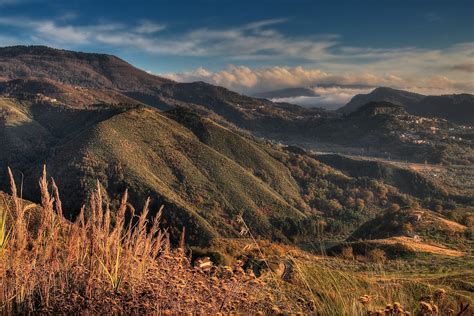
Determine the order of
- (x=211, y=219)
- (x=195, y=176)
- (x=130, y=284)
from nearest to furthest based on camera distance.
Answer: (x=130, y=284), (x=211, y=219), (x=195, y=176)

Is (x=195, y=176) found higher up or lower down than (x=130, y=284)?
lower down

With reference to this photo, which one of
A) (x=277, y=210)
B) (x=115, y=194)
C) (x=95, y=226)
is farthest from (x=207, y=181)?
(x=95, y=226)

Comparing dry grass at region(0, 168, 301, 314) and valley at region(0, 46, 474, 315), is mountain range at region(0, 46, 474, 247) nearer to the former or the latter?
valley at region(0, 46, 474, 315)

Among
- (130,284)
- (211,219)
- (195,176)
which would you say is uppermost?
(130,284)

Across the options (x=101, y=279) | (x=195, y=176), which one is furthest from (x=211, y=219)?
(x=101, y=279)

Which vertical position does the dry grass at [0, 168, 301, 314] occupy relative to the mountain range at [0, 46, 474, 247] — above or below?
above

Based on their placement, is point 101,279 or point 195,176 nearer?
point 101,279

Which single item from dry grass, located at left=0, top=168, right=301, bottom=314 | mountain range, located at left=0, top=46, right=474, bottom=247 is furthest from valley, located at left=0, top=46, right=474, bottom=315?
mountain range, located at left=0, top=46, right=474, bottom=247

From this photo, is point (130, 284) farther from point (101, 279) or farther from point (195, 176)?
point (195, 176)

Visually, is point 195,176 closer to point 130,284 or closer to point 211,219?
point 211,219

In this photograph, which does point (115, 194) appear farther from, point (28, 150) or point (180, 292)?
point (180, 292)

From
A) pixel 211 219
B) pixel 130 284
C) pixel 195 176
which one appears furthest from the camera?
pixel 195 176

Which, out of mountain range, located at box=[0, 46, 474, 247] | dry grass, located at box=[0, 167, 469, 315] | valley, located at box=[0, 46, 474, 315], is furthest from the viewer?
mountain range, located at box=[0, 46, 474, 247]

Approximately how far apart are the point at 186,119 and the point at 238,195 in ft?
223
